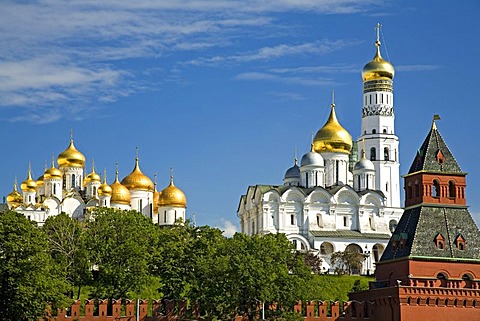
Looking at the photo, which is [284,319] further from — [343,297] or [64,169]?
[64,169]

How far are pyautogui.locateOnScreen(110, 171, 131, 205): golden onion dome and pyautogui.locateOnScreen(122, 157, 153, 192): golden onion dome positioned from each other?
1616 millimetres

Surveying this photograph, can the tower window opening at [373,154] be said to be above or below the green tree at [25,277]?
above

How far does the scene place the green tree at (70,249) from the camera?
206ft

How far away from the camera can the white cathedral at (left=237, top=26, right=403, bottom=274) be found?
100125mm

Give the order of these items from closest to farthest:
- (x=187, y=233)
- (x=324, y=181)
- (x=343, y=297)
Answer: (x=343, y=297) < (x=187, y=233) < (x=324, y=181)

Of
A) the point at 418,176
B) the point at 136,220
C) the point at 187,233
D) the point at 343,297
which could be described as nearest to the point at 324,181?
the point at 187,233

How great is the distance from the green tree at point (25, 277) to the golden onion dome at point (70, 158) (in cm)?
5338

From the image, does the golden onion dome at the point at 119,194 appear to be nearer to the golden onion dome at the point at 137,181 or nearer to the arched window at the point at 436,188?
the golden onion dome at the point at 137,181

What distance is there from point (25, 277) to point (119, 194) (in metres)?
51.3

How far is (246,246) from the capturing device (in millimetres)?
60688

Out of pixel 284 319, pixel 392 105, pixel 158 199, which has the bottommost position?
pixel 284 319

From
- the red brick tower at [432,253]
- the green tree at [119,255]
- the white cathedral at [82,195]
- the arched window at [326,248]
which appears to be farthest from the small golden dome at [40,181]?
the red brick tower at [432,253]

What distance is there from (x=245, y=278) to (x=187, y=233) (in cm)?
2723

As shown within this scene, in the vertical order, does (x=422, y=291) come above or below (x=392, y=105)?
below
